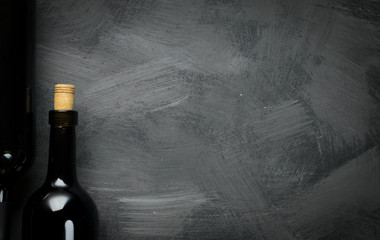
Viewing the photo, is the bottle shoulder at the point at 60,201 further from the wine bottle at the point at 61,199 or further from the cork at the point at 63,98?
the cork at the point at 63,98

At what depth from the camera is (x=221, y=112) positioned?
0.83 meters

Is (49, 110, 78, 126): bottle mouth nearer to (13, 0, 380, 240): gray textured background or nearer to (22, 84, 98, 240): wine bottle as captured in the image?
(22, 84, 98, 240): wine bottle

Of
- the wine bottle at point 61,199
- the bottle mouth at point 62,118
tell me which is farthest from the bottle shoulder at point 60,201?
the bottle mouth at point 62,118

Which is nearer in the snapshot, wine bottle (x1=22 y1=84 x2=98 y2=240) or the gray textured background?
wine bottle (x1=22 y1=84 x2=98 y2=240)

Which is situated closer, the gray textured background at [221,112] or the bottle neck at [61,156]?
the bottle neck at [61,156]

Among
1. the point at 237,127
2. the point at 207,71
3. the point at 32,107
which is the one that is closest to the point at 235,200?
the point at 237,127

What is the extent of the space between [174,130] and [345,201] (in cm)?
37

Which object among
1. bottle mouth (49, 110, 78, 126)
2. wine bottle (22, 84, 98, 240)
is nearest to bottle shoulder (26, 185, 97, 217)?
wine bottle (22, 84, 98, 240)

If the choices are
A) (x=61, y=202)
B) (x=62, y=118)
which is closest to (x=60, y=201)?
(x=61, y=202)

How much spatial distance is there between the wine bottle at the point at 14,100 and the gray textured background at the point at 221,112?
0.30ft

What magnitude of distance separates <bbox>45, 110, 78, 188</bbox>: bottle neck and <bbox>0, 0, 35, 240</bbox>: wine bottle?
53 mm

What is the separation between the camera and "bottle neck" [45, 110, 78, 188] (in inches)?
27.4

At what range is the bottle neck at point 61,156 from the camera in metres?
0.70

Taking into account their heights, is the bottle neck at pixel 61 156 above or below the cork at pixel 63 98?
below
